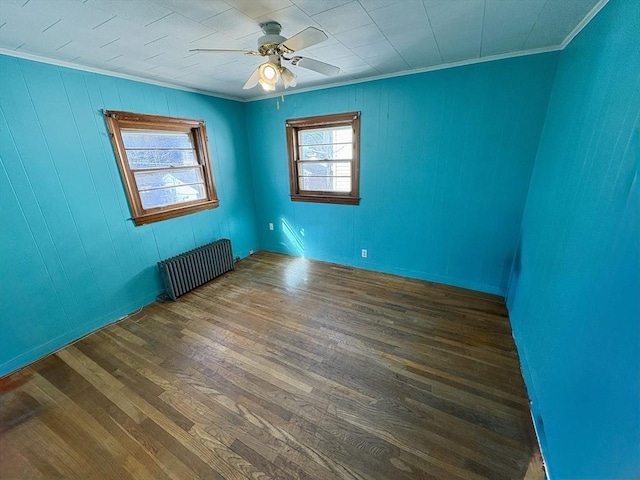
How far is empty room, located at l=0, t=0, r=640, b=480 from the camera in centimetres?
134

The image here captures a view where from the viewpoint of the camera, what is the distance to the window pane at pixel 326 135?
3424 millimetres

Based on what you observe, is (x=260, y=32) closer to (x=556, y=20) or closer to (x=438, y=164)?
(x=556, y=20)

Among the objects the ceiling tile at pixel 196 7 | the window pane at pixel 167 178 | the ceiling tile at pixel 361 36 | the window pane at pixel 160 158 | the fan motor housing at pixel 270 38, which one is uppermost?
the ceiling tile at pixel 361 36

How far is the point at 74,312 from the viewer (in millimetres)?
2434

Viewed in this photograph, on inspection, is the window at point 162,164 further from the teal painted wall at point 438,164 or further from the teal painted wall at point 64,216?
the teal painted wall at point 438,164

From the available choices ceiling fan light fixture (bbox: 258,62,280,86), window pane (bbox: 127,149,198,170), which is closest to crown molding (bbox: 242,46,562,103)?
window pane (bbox: 127,149,198,170)

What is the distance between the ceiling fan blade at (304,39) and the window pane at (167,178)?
7.39 ft

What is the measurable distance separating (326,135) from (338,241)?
159 centimetres

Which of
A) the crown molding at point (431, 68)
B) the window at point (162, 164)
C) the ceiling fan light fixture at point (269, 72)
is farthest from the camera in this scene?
the window at point (162, 164)

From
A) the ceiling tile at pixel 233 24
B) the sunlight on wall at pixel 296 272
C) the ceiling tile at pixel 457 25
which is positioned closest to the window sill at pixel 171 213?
the sunlight on wall at pixel 296 272

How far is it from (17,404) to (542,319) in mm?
3834

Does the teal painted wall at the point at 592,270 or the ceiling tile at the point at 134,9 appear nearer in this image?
the teal painted wall at the point at 592,270

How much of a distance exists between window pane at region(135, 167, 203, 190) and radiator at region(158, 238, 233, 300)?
919mm

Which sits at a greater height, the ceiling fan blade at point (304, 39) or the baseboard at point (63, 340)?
the ceiling fan blade at point (304, 39)
